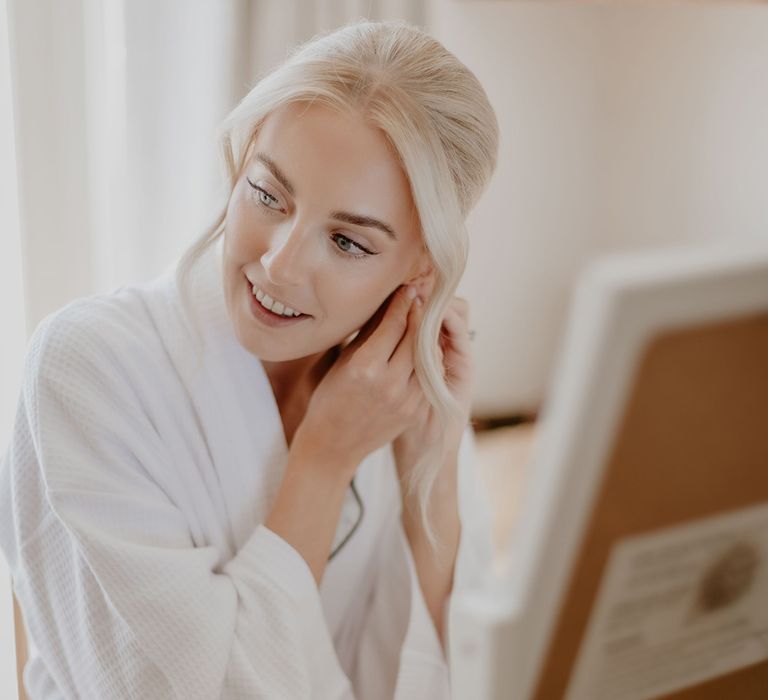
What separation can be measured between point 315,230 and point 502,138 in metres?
2.19

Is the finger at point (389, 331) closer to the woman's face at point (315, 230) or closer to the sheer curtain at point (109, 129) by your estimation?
the woman's face at point (315, 230)

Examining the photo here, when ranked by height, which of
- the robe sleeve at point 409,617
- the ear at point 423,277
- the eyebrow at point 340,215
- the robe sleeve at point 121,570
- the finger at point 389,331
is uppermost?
A: the eyebrow at point 340,215

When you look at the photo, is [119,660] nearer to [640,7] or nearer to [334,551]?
[334,551]

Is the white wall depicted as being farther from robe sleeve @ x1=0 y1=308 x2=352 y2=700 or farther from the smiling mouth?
robe sleeve @ x1=0 y1=308 x2=352 y2=700

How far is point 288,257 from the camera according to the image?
97 centimetres

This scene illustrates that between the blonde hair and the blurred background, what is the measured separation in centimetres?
41

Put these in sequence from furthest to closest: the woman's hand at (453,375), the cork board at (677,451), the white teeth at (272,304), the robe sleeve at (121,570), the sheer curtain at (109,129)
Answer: the sheer curtain at (109,129)
the woman's hand at (453,375)
the white teeth at (272,304)
the robe sleeve at (121,570)
the cork board at (677,451)

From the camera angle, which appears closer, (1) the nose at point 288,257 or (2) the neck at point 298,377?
(1) the nose at point 288,257

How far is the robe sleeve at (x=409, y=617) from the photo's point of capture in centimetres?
111

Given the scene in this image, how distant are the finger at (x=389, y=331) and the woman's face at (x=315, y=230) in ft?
0.08

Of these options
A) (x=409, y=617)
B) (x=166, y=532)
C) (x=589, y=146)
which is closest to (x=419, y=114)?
(x=166, y=532)

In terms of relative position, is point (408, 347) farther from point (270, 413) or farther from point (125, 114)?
point (125, 114)

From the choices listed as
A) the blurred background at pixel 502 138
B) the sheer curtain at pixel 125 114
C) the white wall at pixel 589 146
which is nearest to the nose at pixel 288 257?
the sheer curtain at pixel 125 114

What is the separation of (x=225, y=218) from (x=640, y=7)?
250 cm
